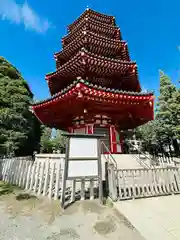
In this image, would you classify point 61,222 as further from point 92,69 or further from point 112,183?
point 92,69

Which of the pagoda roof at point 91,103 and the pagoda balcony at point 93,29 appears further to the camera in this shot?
the pagoda balcony at point 93,29

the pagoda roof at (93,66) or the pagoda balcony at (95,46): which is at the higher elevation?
the pagoda balcony at (95,46)

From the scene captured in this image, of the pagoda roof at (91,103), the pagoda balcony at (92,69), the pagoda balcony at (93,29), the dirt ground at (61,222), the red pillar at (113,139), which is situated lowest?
the dirt ground at (61,222)

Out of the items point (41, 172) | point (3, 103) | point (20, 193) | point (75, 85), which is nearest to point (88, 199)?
point (41, 172)

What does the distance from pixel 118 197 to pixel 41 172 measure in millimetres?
2765

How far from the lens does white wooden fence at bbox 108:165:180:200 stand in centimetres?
459

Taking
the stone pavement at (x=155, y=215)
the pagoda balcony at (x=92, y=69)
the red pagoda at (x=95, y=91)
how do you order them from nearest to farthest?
the stone pavement at (x=155, y=215)
the red pagoda at (x=95, y=91)
the pagoda balcony at (x=92, y=69)

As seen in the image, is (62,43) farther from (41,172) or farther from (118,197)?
(118,197)

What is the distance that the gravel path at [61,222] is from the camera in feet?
8.91

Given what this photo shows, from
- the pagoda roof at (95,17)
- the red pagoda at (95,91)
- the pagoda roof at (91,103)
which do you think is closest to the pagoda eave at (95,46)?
the red pagoda at (95,91)

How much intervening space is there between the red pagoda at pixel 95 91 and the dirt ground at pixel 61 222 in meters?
4.45

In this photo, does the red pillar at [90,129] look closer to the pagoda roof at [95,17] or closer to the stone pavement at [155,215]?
the stone pavement at [155,215]

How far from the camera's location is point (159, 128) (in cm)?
2041

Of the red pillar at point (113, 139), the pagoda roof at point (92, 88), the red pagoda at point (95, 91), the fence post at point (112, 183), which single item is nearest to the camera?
the fence post at point (112, 183)
